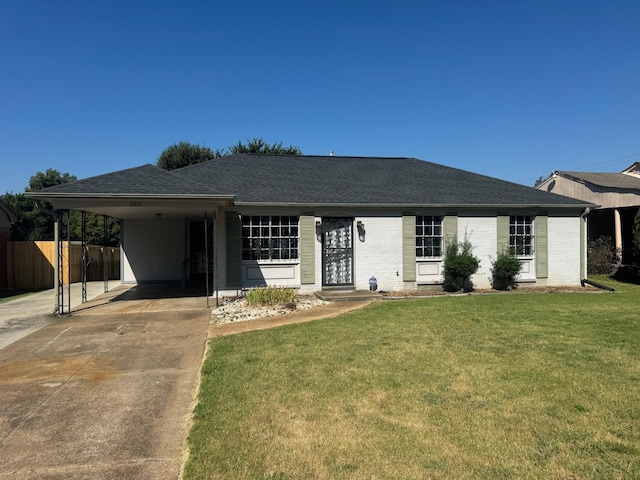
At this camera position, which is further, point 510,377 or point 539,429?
point 510,377

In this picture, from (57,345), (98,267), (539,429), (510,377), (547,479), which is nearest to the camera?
(547,479)

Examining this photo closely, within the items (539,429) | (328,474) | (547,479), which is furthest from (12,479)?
(539,429)

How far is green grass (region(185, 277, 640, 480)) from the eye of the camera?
335 centimetres

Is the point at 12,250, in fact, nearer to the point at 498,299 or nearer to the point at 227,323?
the point at 227,323

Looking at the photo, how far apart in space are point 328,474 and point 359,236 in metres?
10.4

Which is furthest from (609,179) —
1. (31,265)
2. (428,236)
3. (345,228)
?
(31,265)

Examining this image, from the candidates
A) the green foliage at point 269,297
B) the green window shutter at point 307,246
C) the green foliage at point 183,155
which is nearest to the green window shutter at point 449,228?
the green window shutter at point 307,246

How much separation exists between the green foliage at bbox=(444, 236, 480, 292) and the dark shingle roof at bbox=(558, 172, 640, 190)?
1572 cm

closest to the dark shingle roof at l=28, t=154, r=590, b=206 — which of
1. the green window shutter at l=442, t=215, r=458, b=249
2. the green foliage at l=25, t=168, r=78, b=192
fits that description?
the green window shutter at l=442, t=215, r=458, b=249

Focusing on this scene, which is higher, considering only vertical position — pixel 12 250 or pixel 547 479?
pixel 12 250

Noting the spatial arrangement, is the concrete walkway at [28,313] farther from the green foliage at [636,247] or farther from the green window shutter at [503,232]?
the green foliage at [636,247]

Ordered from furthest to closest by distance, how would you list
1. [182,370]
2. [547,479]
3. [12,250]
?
[12,250] → [182,370] → [547,479]

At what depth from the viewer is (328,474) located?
10.6ft

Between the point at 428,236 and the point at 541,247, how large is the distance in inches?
157
